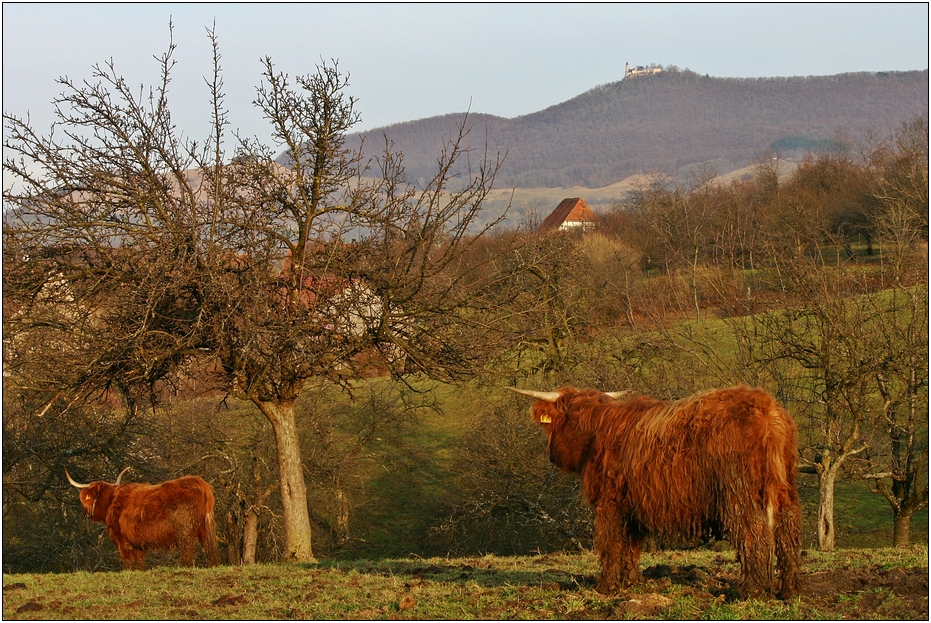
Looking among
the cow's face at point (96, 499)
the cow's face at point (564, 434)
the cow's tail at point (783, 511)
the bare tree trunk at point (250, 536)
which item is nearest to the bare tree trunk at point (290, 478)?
the cow's face at point (96, 499)

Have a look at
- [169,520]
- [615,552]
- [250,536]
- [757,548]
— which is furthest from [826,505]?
[250,536]

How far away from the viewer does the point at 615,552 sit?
7.73 metres

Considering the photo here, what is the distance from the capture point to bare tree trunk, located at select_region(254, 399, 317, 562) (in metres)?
13.5

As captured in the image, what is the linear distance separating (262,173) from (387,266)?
2284 mm

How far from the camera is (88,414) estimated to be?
22797 millimetres

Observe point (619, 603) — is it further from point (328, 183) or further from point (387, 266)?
point (328, 183)

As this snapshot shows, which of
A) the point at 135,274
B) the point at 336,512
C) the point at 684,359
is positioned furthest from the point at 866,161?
the point at 135,274

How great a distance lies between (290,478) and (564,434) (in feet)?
21.3

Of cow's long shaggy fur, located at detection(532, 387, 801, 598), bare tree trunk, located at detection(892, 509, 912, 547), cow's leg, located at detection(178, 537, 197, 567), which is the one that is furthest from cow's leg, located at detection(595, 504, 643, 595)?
bare tree trunk, located at detection(892, 509, 912, 547)

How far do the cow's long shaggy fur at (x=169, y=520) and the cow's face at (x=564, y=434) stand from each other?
7.09 metres

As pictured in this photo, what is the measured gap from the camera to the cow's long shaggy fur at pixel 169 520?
13.5 meters

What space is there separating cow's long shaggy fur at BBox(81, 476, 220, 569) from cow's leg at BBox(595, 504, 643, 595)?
7714 mm

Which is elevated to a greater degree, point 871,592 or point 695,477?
point 695,477

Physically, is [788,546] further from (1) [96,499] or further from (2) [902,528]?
(2) [902,528]
